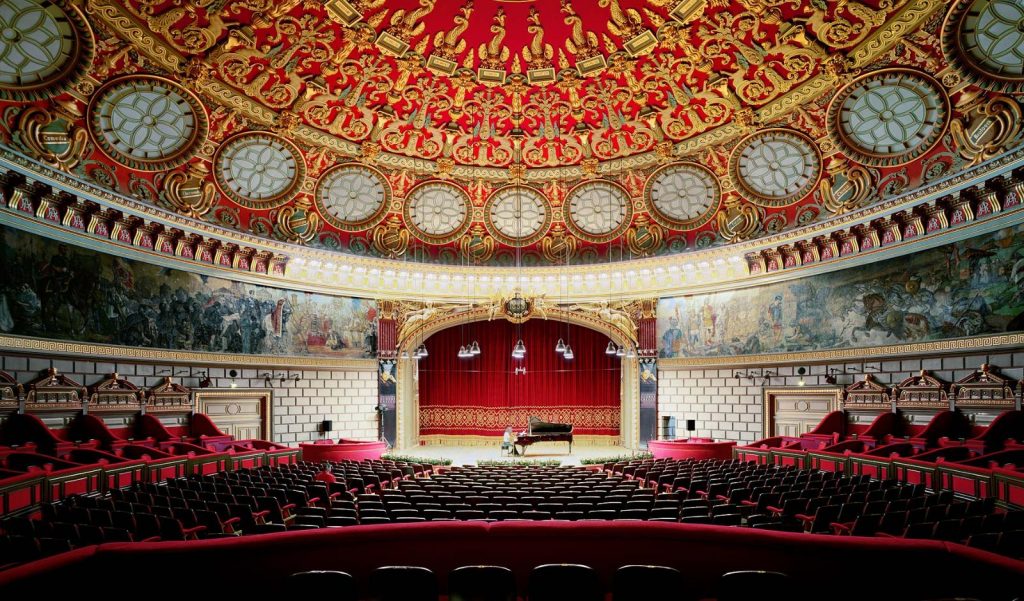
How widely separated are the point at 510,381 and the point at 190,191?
17.9 m

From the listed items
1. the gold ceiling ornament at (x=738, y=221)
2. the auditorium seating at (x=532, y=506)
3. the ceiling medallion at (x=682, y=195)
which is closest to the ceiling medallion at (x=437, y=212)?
the ceiling medallion at (x=682, y=195)

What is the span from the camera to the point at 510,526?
17.7 feet

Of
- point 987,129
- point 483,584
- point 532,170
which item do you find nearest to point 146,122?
point 532,170

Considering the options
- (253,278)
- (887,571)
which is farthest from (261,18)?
(887,571)

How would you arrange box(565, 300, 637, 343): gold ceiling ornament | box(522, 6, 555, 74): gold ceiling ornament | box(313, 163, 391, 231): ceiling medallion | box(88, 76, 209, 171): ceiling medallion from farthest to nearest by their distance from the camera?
box(565, 300, 637, 343): gold ceiling ornament, box(313, 163, 391, 231): ceiling medallion, box(522, 6, 555, 74): gold ceiling ornament, box(88, 76, 209, 171): ceiling medallion

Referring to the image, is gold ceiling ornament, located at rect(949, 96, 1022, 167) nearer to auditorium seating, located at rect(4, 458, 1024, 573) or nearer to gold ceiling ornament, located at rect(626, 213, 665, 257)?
auditorium seating, located at rect(4, 458, 1024, 573)

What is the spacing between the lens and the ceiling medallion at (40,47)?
14570 mm

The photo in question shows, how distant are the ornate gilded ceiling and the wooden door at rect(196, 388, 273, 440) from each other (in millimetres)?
6464

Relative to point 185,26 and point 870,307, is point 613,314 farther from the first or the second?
point 185,26

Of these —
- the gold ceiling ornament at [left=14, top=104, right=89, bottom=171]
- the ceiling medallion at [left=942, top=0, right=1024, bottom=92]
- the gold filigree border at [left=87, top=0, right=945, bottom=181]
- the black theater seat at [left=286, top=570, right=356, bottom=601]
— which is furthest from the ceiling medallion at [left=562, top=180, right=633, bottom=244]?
the black theater seat at [left=286, top=570, right=356, bottom=601]

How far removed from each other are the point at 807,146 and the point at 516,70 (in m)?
10.9

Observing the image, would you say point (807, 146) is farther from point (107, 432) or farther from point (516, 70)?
point (107, 432)

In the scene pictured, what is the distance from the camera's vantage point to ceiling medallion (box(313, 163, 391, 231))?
25.4 metres

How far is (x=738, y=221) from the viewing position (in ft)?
82.2
